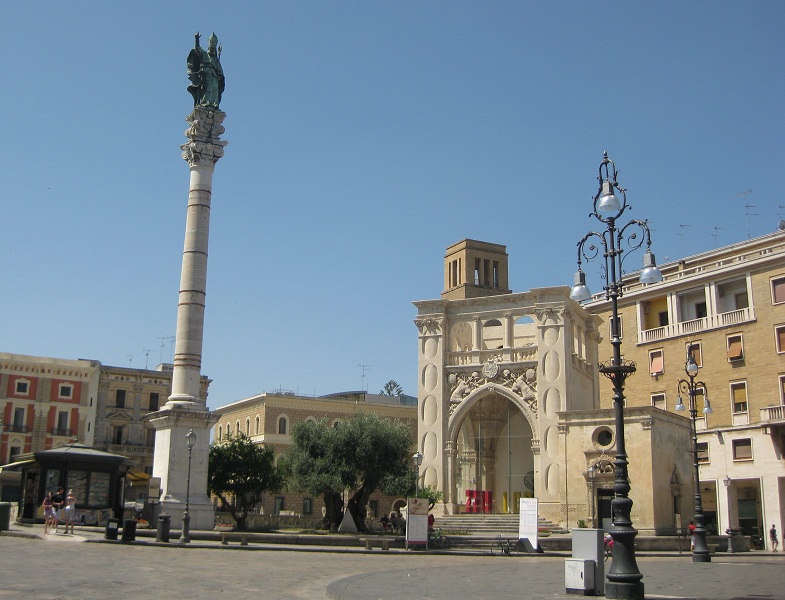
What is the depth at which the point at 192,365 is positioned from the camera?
3192 centimetres

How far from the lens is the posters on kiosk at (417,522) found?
27562 millimetres

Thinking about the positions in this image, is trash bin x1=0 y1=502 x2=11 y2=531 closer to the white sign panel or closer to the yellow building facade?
the white sign panel

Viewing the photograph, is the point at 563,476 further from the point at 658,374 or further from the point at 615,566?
the point at 615,566

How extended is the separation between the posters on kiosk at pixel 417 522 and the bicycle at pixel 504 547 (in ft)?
7.65

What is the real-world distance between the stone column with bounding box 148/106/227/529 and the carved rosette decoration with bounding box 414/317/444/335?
18.6 meters

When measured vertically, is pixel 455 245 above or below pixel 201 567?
above

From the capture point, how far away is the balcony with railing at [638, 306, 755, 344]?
4650 cm

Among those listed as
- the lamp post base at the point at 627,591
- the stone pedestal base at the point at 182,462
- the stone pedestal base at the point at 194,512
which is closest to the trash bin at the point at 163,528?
the stone pedestal base at the point at 194,512

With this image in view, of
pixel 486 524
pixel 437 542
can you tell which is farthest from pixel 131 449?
pixel 437 542

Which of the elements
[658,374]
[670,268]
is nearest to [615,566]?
[658,374]

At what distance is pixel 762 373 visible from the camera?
45031mm

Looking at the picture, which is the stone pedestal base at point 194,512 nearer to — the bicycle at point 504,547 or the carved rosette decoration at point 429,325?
the bicycle at point 504,547

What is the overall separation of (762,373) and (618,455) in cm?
3437

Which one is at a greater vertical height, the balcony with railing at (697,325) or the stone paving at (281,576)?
the balcony with railing at (697,325)
